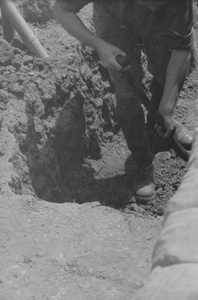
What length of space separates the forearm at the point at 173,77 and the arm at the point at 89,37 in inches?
18.4

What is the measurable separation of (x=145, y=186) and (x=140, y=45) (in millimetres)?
1030

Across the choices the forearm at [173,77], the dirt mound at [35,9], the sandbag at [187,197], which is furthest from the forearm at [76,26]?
the sandbag at [187,197]

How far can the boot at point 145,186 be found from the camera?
3955 millimetres

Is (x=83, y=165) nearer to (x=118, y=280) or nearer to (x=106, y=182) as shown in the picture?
(x=106, y=182)

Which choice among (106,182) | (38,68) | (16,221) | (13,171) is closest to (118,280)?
(16,221)

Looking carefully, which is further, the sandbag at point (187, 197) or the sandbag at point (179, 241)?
the sandbag at point (187, 197)

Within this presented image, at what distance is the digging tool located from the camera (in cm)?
343

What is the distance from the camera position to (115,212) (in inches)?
116

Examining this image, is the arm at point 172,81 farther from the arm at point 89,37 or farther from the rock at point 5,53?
the rock at point 5,53

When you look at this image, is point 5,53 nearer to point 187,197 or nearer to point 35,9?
point 35,9

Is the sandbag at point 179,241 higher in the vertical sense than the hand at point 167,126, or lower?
higher

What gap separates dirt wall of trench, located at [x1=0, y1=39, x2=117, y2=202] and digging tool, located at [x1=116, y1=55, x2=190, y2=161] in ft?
2.25

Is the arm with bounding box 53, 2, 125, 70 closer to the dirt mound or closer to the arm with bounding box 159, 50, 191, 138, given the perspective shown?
the arm with bounding box 159, 50, 191, 138

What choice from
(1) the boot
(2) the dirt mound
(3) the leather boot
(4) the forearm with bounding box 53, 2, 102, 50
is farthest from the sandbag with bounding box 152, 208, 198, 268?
(2) the dirt mound
